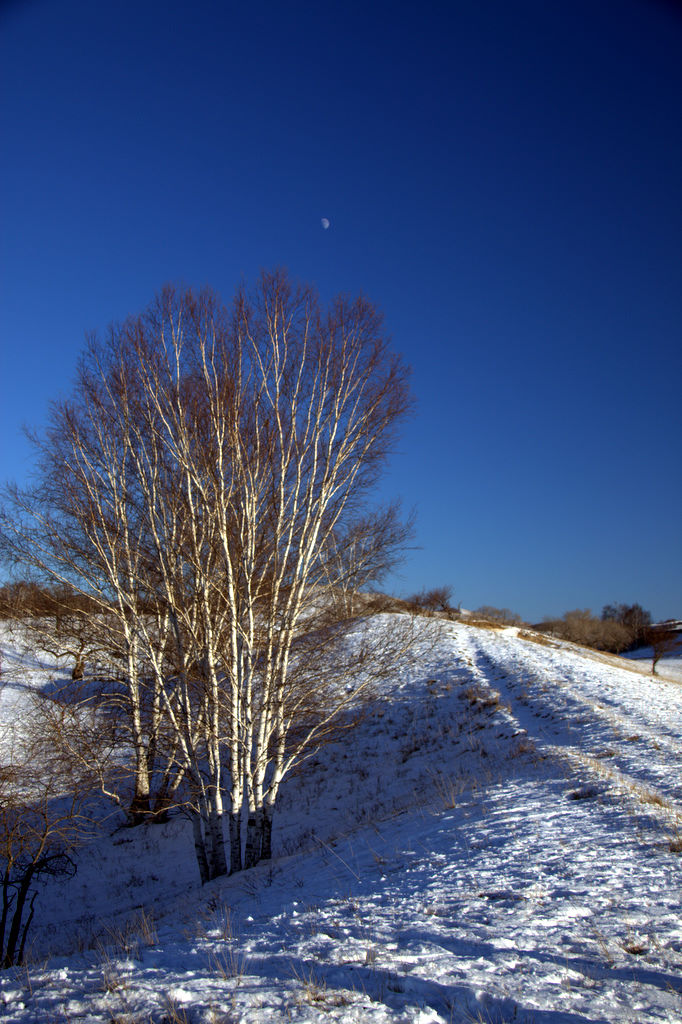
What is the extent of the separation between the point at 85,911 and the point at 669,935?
10.00 meters

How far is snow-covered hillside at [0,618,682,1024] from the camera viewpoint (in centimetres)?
309

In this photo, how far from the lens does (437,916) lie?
414 cm

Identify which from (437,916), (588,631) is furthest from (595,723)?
(588,631)

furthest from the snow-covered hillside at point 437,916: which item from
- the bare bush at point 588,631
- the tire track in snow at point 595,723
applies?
the bare bush at point 588,631

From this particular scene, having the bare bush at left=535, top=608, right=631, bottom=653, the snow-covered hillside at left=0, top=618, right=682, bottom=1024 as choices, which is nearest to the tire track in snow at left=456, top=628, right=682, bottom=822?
the snow-covered hillside at left=0, top=618, right=682, bottom=1024

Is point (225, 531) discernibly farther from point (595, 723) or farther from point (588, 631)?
point (588, 631)

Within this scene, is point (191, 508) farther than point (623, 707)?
No

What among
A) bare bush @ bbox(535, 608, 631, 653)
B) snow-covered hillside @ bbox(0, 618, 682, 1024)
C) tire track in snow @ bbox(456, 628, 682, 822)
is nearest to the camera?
snow-covered hillside @ bbox(0, 618, 682, 1024)

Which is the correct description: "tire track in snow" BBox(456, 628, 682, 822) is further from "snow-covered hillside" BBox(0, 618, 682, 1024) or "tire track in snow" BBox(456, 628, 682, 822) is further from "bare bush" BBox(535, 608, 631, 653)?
"bare bush" BBox(535, 608, 631, 653)

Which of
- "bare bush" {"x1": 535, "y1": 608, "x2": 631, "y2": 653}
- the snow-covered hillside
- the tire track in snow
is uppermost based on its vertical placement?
"bare bush" {"x1": 535, "y1": 608, "x2": 631, "y2": 653}

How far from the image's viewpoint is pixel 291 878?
6.42 m

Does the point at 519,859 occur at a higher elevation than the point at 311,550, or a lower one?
lower

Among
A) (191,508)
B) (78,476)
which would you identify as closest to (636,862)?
(191,508)

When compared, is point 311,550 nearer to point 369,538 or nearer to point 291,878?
point 369,538
